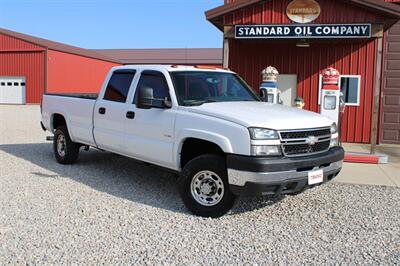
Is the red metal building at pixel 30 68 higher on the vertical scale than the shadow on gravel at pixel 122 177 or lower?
higher

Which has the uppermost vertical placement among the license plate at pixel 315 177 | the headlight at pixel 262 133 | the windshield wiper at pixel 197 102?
the windshield wiper at pixel 197 102

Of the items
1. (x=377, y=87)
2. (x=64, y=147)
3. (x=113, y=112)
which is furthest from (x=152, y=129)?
(x=377, y=87)

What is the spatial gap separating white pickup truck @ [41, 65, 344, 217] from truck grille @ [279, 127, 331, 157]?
1 centimetres

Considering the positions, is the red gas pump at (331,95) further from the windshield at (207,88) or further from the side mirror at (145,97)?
the side mirror at (145,97)

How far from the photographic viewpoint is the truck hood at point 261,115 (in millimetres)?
4883

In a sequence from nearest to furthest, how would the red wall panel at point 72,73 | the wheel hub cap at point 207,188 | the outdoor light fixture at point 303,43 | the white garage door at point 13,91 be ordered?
1. the wheel hub cap at point 207,188
2. the outdoor light fixture at point 303,43
3. the white garage door at point 13,91
4. the red wall panel at point 72,73

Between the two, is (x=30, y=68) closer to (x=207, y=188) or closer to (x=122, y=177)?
(x=122, y=177)

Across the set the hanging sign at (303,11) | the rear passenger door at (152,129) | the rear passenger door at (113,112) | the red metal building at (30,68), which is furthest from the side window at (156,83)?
the red metal building at (30,68)

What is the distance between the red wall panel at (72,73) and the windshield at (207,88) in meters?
31.2

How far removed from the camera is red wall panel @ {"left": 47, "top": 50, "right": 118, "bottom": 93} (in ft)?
118

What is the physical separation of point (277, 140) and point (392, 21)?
6470 millimetres

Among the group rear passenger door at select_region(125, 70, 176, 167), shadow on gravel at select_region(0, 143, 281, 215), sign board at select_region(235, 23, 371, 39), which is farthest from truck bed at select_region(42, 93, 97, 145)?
sign board at select_region(235, 23, 371, 39)

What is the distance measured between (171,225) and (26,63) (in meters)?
34.2

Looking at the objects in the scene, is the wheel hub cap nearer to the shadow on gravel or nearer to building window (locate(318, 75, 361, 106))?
the shadow on gravel
